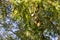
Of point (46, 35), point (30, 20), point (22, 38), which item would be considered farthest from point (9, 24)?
point (30, 20)

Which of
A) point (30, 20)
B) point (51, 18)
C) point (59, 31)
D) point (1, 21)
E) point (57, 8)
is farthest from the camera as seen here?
point (1, 21)

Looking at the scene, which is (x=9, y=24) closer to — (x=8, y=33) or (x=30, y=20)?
(x=8, y=33)

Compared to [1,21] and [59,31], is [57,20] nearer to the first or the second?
[59,31]

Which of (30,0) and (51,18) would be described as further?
(51,18)

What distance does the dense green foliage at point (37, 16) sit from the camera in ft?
12.5

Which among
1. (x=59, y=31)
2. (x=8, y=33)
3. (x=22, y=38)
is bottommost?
(x=59, y=31)

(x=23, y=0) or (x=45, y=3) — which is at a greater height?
(x=23, y=0)

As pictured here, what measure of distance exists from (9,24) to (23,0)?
1618 millimetres

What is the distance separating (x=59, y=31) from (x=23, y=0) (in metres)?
1.36

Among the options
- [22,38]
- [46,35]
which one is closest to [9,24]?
[22,38]

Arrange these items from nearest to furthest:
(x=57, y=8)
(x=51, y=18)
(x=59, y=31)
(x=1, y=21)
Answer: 1. (x=57, y=8)
2. (x=51, y=18)
3. (x=59, y=31)
4. (x=1, y=21)

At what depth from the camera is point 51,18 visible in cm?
448

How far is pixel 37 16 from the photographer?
13.3 ft

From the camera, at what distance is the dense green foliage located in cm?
381
